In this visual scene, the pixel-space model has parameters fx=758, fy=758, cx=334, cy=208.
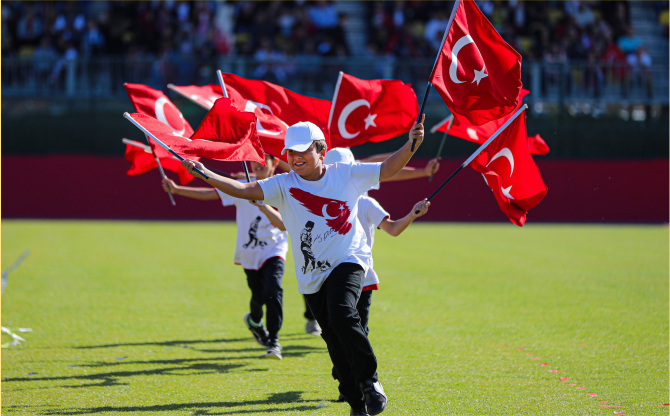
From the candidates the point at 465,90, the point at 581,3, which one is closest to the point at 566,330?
the point at 465,90

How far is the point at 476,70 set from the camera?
5.67 m

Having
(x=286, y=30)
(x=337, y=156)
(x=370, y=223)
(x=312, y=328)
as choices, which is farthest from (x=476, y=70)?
(x=286, y=30)

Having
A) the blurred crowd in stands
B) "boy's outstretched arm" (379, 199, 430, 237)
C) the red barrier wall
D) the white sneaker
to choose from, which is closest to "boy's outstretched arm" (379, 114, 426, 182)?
"boy's outstretched arm" (379, 199, 430, 237)

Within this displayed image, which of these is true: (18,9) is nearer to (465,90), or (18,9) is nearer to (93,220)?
(93,220)

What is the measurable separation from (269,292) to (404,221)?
75.6 inches

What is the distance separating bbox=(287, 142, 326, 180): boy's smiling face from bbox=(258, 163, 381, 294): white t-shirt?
7 cm

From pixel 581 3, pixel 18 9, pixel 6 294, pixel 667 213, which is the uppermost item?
pixel 581 3

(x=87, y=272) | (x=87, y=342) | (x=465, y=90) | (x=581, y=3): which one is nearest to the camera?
(x=465, y=90)

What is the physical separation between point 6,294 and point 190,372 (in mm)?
4713

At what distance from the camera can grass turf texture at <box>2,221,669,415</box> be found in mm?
5242

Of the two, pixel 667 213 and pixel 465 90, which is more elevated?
pixel 465 90

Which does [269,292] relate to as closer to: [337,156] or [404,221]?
[337,156]

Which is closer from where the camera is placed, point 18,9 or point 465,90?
point 465,90

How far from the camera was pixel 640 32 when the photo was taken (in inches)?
1037
